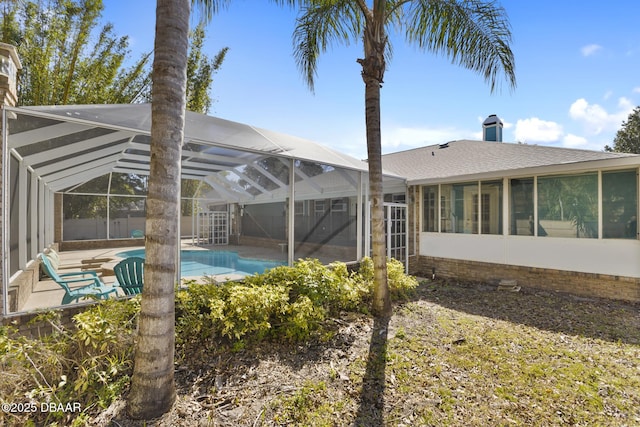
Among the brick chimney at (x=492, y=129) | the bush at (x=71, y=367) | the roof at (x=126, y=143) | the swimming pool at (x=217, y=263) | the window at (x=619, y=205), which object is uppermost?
the brick chimney at (x=492, y=129)

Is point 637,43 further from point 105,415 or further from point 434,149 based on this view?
point 105,415

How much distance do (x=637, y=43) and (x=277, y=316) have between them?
12.1m

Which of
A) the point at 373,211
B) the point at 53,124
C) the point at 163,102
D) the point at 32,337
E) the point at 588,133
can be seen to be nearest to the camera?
the point at 163,102

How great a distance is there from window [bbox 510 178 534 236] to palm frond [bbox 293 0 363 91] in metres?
6.02

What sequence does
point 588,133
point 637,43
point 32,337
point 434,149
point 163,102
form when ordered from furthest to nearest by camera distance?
point 588,133 < point 434,149 < point 637,43 < point 32,337 < point 163,102

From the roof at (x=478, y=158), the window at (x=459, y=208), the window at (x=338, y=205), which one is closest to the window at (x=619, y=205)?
the roof at (x=478, y=158)

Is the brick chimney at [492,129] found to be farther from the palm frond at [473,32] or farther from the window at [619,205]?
the palm frond at [473,32]

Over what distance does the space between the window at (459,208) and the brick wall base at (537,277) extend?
1079 mm

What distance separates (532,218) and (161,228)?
9.26 meters

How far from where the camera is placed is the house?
23.7ft

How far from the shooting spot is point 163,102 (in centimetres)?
277

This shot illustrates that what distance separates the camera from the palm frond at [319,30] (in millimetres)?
6289

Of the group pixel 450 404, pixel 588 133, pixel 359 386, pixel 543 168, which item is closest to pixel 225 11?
pixel 359 386

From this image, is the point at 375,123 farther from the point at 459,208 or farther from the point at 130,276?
the point at 459,208
